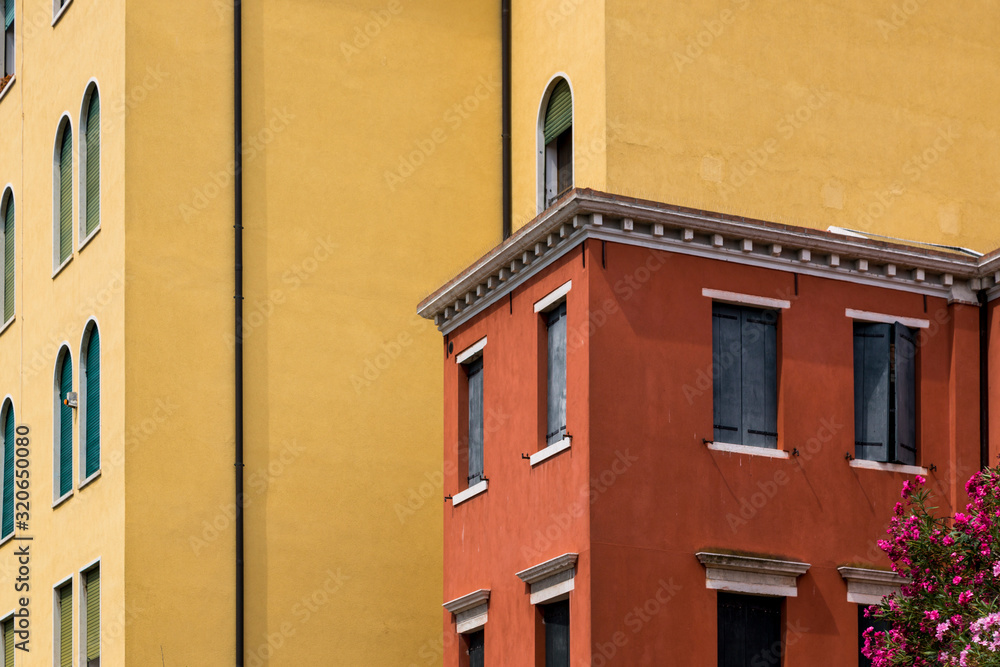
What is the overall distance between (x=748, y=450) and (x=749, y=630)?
232 centimetres

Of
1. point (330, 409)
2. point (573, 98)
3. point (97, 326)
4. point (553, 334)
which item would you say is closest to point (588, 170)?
point (573, 98)

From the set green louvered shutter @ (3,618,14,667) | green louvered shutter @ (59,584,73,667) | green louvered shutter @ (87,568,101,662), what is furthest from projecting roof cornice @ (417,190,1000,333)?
green louvered shutter @ (3,618,14,667)

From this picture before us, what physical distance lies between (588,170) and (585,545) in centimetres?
678

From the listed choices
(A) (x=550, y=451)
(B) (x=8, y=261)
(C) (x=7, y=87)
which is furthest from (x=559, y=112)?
(C) (x=7, y=87)

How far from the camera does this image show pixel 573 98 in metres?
28.4

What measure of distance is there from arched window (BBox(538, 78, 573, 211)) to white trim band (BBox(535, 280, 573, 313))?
4442 mm

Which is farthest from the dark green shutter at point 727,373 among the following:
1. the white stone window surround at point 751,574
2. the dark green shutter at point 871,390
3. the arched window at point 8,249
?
the arched window at point 8,249

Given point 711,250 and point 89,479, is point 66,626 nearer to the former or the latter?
point 89,479

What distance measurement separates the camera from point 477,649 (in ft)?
85.7

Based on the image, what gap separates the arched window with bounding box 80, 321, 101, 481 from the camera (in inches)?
1147

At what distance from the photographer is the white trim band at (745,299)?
80.5ft

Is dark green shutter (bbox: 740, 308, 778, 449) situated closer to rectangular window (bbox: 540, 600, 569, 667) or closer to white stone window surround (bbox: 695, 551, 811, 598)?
white stone window surround (bbox: 695, 551, 811, 598)

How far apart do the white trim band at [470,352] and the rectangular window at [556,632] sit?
4207mm

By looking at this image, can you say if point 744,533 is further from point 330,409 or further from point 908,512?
point 330,409
